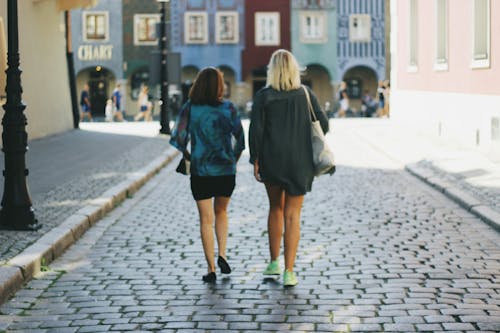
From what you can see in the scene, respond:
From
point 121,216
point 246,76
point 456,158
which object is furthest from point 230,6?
point 121,216

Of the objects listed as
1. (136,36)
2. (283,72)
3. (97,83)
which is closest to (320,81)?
(136,36)

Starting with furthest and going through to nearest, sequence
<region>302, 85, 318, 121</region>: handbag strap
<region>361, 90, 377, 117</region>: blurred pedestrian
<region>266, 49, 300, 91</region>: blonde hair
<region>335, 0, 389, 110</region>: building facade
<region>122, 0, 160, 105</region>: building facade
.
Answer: <region>335, 0, 389, 110</region>: building facade, <region>122, 0, 160, 105</region>: building facade, <region>361, 90, 377, 117</region>: blurred pedestrian, <region>302, 85, 318, 121</region>: handbag strap, <region>266, 49, 300, 91</region>: blonde hair

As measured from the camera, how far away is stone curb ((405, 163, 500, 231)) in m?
10.2

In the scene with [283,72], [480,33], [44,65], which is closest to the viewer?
[283,72]

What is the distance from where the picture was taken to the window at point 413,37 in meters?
26.7

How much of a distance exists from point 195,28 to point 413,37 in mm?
29451

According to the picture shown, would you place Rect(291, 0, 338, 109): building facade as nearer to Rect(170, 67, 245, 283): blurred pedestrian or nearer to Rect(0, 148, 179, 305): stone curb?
Rect(0, 148, 179, 305): stone curb

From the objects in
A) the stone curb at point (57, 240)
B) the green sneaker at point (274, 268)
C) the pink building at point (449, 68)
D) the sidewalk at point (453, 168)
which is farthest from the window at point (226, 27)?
the green sneaker at point (274, 268)

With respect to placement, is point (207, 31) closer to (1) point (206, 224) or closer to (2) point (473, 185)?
(2) point (473, 185)

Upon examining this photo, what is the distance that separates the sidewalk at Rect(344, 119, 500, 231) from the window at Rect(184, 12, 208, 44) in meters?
31.4

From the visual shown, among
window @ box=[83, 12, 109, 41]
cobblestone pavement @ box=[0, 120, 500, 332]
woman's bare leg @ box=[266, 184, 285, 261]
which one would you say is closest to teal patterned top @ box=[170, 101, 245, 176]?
woman's bare leg @ box=[266, 184, 285, 261]

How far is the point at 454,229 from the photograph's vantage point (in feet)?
32.6

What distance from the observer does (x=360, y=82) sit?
189 feet

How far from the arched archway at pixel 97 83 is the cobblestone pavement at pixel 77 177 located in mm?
29547
